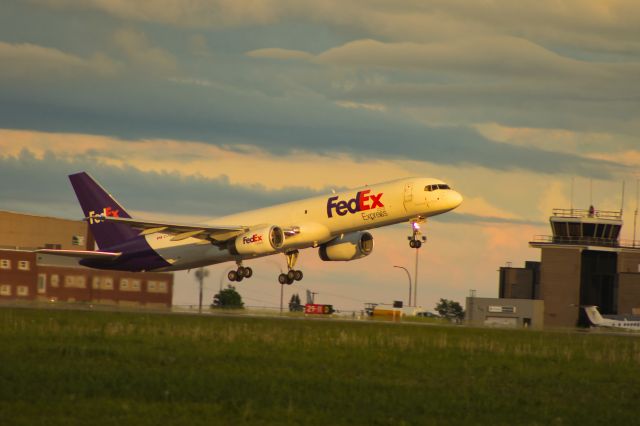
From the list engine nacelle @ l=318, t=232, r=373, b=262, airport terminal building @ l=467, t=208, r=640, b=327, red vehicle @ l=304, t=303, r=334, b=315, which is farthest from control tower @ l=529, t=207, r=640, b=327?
engine nacelle @ l=318, t=232, r=373, b=262

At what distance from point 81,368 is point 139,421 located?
792 centimetres

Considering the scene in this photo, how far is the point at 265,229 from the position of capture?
224ft

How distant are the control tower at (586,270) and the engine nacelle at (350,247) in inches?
2758

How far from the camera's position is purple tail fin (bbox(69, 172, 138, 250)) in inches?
3098

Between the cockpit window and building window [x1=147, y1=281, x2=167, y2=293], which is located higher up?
the cockpit window

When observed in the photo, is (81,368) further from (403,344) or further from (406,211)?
(406,211)

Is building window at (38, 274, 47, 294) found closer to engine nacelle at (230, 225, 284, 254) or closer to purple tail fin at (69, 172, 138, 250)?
purple tail fin at (69, 172, 138, 250)

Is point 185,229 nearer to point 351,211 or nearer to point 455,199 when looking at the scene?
point 351,211

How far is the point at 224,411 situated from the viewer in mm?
24031

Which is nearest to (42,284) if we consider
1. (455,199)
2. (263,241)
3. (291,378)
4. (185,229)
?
(185,229)

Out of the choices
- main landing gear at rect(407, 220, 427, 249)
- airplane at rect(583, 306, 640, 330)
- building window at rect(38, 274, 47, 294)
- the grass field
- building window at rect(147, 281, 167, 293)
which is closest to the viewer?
the grass field

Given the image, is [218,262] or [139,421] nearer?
[139,421]

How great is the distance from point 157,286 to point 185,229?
142 feet

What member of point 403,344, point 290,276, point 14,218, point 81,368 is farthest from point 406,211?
point 14,218
